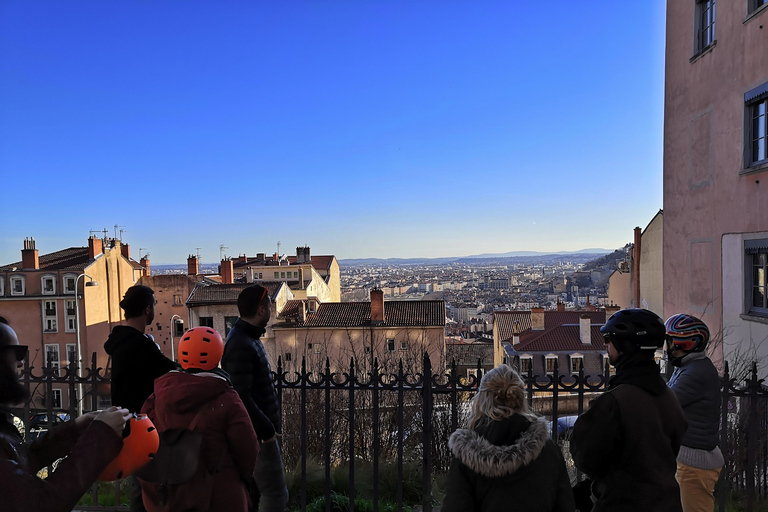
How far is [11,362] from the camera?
189 centimetres

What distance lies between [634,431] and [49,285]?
45.4 metres

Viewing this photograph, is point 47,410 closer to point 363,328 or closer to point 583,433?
point 583,433

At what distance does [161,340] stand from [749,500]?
4374 cm

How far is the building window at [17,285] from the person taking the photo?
39.5m

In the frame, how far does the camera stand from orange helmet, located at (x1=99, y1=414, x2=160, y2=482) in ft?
6.41

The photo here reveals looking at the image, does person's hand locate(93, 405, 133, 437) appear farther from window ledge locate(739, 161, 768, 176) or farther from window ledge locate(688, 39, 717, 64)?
window ledge locate(688, 39, 717, 64)

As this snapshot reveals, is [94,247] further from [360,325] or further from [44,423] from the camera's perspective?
[44,423]

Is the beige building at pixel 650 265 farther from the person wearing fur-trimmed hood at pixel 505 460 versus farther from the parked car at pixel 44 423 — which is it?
the person wearing fur-trimmed hood at pixel 505 460

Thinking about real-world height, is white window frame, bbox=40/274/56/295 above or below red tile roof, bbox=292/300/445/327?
above

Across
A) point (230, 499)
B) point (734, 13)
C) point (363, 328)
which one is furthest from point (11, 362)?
point (363, 328)

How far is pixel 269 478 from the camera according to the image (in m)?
3.70

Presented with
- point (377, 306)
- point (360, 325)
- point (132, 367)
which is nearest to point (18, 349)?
point (132, 367)

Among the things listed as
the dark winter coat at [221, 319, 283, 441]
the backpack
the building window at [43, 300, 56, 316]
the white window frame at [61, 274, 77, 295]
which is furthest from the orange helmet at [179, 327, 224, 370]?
the building window at [43, 300, 56, 316]

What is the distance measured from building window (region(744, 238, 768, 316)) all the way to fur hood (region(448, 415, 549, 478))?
11666 mm
